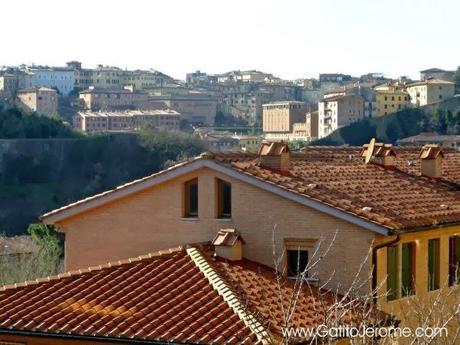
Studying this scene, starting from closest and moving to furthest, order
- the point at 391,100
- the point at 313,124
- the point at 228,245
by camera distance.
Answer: the point at 228,245, the point at 391,100, the point at 313,124

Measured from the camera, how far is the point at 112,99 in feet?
598

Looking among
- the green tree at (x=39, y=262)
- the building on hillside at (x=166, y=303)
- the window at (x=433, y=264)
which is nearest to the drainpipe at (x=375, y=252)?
the building on hillside at (x=166, y=303)

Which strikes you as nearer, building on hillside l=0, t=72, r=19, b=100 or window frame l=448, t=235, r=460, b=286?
window frame l=448, t=235, r=460, b=286

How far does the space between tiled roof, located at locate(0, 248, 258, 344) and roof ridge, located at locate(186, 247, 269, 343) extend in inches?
1.6

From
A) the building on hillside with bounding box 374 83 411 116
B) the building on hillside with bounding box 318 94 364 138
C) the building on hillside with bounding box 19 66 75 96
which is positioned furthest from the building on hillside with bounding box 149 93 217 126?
the building on hillside with bounding box 374 83 411 116

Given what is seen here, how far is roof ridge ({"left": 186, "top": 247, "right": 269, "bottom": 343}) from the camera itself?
958 centimetres

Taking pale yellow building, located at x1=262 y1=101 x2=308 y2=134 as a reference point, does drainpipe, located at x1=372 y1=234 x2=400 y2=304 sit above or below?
above

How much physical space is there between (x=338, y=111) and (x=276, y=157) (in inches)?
5632

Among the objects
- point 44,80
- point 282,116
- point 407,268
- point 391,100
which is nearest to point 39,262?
point 407,268

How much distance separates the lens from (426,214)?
12969 mm

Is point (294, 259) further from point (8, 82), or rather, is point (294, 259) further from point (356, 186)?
point (8, 82)

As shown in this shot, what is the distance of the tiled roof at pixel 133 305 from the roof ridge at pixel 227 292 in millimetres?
41

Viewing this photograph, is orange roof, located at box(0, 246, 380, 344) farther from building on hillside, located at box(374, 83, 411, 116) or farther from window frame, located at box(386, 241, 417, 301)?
building on hillside, located at box(374, 83, 411, 116)

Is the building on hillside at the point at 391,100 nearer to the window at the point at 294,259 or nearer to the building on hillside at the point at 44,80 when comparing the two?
the building on hillside at the point at 44,80
